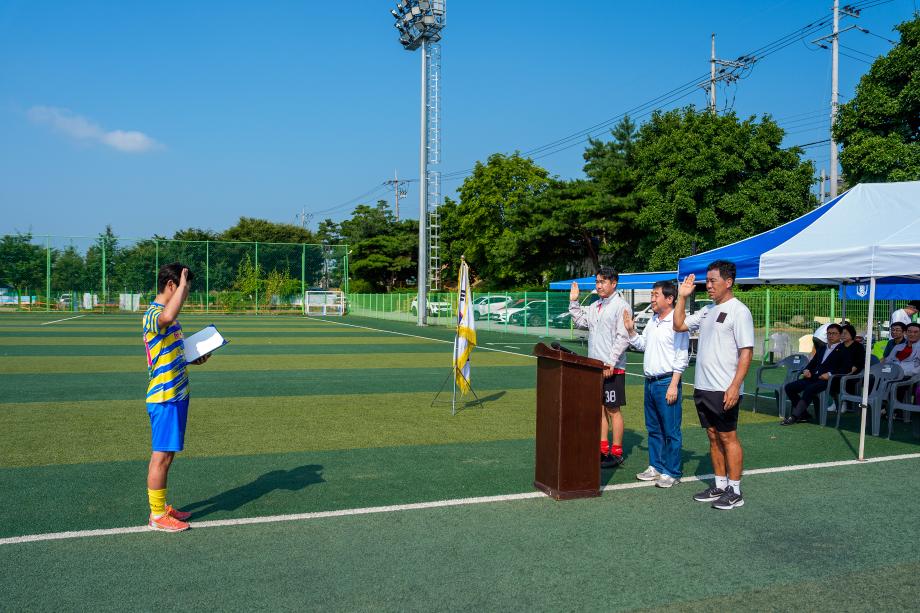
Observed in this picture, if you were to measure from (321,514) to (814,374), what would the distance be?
23.6 feet

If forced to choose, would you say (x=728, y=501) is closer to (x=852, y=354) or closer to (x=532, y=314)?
(x=852, y=354)

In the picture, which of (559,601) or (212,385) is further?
(212,385)

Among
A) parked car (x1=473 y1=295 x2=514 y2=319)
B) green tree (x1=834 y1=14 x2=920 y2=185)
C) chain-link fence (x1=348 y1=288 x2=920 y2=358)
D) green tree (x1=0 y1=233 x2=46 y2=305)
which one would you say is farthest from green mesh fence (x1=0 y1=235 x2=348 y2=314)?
green tree (x1=834 y1=14 x2=920 y2=185)

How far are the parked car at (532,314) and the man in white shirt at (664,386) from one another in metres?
21.4

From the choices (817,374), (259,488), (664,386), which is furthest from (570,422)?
(817,374)

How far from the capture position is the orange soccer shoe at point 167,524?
4848 millimetres

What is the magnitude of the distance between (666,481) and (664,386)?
801 millimetres

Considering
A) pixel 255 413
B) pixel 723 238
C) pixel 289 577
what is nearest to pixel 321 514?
pixel 289 577

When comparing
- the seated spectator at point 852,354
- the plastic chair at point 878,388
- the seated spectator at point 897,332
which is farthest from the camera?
the seated spectator at point 897,332

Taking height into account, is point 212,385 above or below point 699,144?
below

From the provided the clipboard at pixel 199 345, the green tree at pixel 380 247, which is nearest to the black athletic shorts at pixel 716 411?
the clipboard at pixel 199 345

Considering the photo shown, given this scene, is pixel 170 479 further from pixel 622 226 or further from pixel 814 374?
pixel 622 226

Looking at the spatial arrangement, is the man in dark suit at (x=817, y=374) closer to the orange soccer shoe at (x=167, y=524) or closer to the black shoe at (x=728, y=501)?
the black shoe at (x=728, y=501)

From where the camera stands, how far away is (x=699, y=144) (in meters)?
31.2
